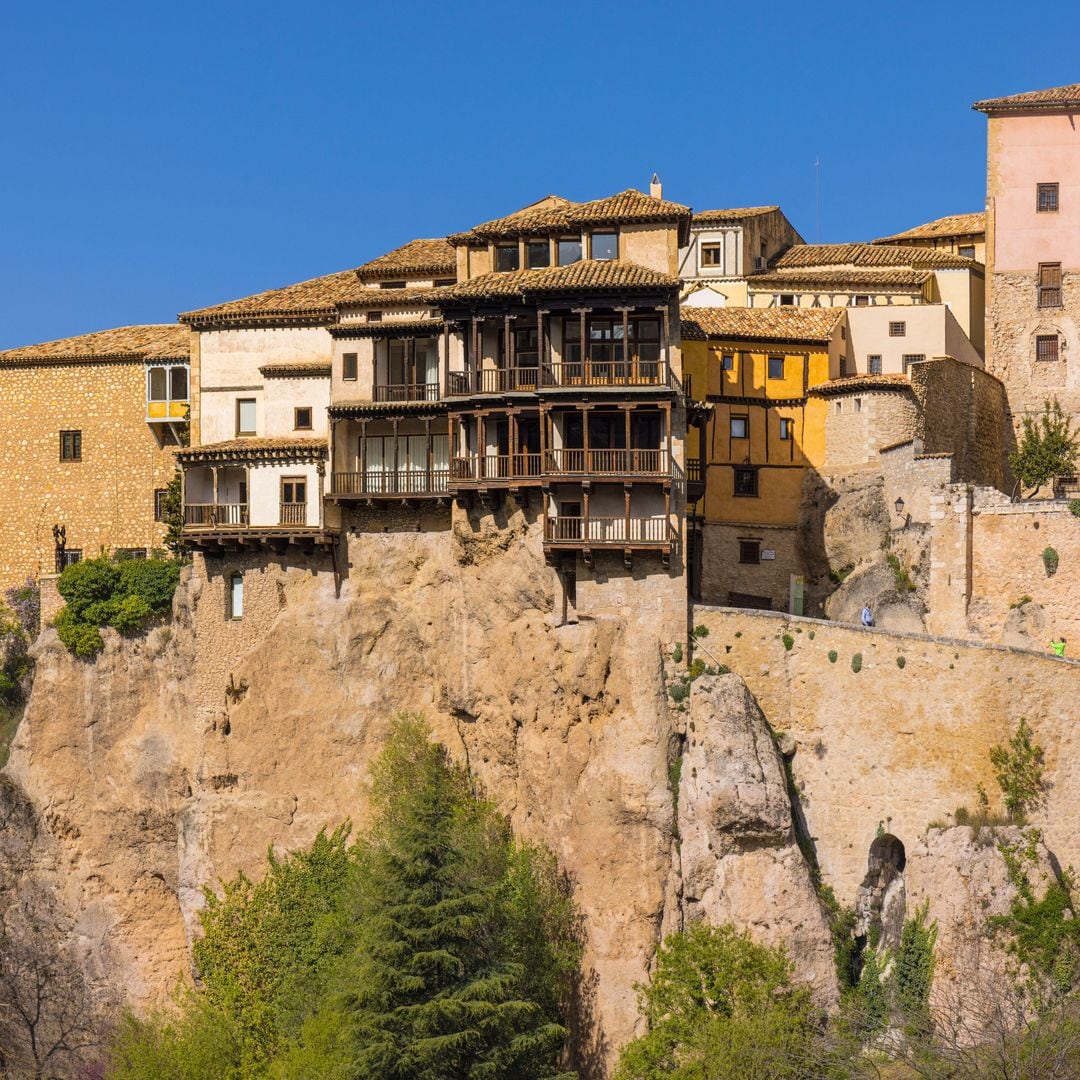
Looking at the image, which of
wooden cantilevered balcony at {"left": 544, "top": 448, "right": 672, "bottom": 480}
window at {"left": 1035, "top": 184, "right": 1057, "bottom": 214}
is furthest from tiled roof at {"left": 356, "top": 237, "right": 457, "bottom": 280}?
window at {"left": 1035, "top": 184, "right": 1057, "bottom": 214}

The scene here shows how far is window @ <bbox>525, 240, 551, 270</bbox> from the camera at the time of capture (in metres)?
58.8

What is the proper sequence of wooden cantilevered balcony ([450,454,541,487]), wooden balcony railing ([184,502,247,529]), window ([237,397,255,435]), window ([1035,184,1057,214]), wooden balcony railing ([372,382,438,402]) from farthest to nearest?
window ([1035,184,1057,214]) → window ([237,397,255,435]) → wooden balcony railing ([184,502,247,529]) → wooden balcony railing ([372,382,438,402]) → wooden cantilevered balcony ([450,454,541,487])

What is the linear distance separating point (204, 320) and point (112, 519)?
1091 cm

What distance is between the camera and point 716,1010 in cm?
5138

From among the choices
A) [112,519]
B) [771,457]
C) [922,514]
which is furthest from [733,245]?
[112,519]

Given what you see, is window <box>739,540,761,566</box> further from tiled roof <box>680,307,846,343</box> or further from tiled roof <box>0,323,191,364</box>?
tiled roof <box>0,323,191,364</box>

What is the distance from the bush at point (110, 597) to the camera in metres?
66.2

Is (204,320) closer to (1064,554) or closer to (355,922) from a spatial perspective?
(355,922)

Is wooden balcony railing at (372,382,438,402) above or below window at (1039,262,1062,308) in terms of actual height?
below

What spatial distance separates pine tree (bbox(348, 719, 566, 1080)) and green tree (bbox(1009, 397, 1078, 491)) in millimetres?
24377

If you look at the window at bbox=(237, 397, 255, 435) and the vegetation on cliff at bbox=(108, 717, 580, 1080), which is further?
the window at bbox=(237, 397, 255, 435)

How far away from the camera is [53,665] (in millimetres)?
67188

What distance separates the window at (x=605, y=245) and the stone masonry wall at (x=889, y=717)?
1021 centimetres

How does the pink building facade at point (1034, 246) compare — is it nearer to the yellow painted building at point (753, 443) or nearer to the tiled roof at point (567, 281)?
the yellow painted building at point (753, 443)
